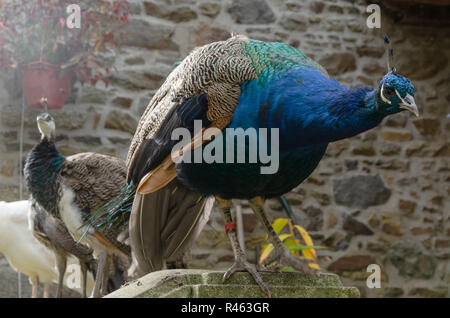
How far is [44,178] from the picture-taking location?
2387 mm

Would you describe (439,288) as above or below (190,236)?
below

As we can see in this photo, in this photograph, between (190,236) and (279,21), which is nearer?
(190,236)

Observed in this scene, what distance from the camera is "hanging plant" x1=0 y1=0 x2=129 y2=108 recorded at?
310cm

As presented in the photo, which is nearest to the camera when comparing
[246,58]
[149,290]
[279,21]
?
[149,290]

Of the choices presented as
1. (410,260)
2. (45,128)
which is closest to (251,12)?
(45,128)

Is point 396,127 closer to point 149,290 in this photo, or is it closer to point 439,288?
point 439,288

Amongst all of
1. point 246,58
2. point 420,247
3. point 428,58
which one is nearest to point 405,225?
point 420,247

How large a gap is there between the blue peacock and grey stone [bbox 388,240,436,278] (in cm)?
217

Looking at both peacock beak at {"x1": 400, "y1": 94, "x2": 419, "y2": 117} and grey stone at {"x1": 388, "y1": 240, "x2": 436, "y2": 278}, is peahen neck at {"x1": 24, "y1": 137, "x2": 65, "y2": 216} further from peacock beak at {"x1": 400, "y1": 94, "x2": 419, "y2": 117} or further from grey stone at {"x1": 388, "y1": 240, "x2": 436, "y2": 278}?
grey stone at {"x1": 388, "y1": 240, "x2": 436, "y2": 278}

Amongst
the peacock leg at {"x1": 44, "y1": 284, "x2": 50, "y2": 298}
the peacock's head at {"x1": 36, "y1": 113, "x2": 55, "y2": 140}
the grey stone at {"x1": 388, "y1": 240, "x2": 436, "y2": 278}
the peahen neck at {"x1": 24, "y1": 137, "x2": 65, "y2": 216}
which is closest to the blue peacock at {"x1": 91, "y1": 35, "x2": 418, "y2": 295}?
A: the peahen neck at {"x1": 24, "y1": 137, "x2": 65, "y2": 216}

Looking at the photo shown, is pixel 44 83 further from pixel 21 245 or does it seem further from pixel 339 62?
pixel 339 62

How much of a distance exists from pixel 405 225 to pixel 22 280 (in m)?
2.22

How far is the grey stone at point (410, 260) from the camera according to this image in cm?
367

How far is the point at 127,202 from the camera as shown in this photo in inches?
72.3
